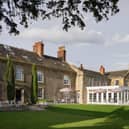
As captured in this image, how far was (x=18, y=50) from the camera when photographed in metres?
53.9

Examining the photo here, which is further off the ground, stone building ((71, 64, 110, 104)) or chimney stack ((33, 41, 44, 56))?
chimney stack ((33, 41, 44, 56))

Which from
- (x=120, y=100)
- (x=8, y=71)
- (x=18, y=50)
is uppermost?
(x=18, y=50)

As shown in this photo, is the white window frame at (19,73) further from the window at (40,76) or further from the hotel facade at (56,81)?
the window at (40,76)

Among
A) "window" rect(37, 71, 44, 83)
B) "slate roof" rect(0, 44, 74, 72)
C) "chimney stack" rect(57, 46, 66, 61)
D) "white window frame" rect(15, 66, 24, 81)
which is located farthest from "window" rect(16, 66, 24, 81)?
"chimney stack" rect(57, 46, 66, 61)

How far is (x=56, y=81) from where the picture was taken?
5775 cm

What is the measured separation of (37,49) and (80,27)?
47.6 meters

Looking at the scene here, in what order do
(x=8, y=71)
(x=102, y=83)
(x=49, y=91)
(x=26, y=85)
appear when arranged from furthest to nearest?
1. (x=102, y=83)
2. (x=49, y=91)
3. (x=26, y=85)
4. (x=8, y=71)

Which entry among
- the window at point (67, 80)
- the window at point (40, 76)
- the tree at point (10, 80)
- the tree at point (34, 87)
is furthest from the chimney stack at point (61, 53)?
the tree at point (10, 80)

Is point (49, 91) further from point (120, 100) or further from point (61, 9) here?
point (61, 9)

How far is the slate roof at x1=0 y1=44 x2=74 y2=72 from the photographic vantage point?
2005 inches

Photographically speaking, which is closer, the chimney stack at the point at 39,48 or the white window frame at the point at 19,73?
the white window frame at the point at 19,73

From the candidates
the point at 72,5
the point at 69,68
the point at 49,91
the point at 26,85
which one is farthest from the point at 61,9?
the point at 69,68

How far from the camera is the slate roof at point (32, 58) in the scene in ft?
167

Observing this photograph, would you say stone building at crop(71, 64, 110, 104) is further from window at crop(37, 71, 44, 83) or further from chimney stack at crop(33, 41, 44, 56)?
window at crop(37, 71, 44, 83)
